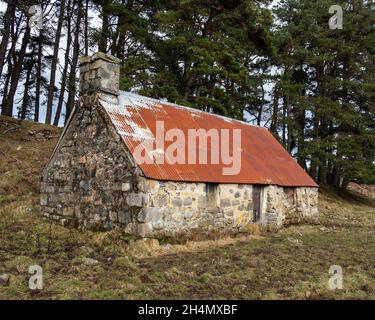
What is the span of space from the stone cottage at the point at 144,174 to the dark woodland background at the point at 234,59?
5.62 m

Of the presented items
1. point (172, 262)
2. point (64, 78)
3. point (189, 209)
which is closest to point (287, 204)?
point (189, 209)

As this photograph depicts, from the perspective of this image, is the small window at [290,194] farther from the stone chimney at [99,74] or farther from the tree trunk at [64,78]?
the tree trunk at [64,78]

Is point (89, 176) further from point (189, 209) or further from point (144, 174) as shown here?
point (189, 209)

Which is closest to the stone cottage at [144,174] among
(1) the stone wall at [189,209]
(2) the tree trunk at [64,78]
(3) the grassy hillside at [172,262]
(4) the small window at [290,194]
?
(1) the stone wall at [189,209]

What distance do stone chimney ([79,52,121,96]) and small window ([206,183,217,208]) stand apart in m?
4.03

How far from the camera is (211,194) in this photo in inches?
451

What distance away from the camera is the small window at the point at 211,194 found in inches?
446

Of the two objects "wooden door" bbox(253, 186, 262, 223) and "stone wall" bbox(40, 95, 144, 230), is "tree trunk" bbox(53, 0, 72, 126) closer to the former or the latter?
"stone wall" bbox(40, 95, 144, 230)

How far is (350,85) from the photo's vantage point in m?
26.0

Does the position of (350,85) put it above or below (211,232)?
above

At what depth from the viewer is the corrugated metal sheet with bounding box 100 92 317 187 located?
35.1ft
